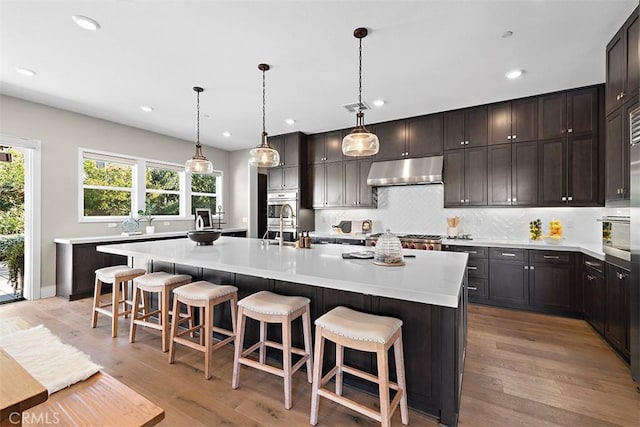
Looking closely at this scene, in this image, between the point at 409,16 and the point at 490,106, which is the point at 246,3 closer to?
the point at 409,16

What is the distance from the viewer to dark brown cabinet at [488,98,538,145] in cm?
386

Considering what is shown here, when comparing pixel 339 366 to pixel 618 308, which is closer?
pixel 339 366

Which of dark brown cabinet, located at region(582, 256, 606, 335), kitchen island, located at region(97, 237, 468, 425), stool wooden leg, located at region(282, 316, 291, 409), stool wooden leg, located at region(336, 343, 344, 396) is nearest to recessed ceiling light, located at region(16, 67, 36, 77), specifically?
kitchen island, located at region(97, 237, 468, 425)

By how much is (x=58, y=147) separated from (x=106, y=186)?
0.85 m

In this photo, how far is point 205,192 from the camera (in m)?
6.70

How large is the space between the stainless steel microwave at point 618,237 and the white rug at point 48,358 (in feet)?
11.9

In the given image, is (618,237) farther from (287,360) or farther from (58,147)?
(58,147)

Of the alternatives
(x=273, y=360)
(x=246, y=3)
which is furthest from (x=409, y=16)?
(x=273, y=360)

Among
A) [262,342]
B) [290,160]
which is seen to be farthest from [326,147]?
[262,342]

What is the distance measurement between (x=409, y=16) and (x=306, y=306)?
7.60 feet

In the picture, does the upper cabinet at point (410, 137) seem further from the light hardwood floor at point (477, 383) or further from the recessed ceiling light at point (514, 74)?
the light hardwood floor at point (477, 383)

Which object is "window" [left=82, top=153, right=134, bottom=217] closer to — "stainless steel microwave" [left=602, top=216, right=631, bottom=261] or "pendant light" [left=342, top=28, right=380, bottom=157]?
"pendant light" [left=342, top=28, right=380, bottom=157]

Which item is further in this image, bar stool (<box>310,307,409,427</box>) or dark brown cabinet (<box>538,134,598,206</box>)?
dark brown cabinet (<box>538,134,598,206</box>)

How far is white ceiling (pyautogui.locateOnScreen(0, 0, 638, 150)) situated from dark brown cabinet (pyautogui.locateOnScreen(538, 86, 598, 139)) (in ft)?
0.72
